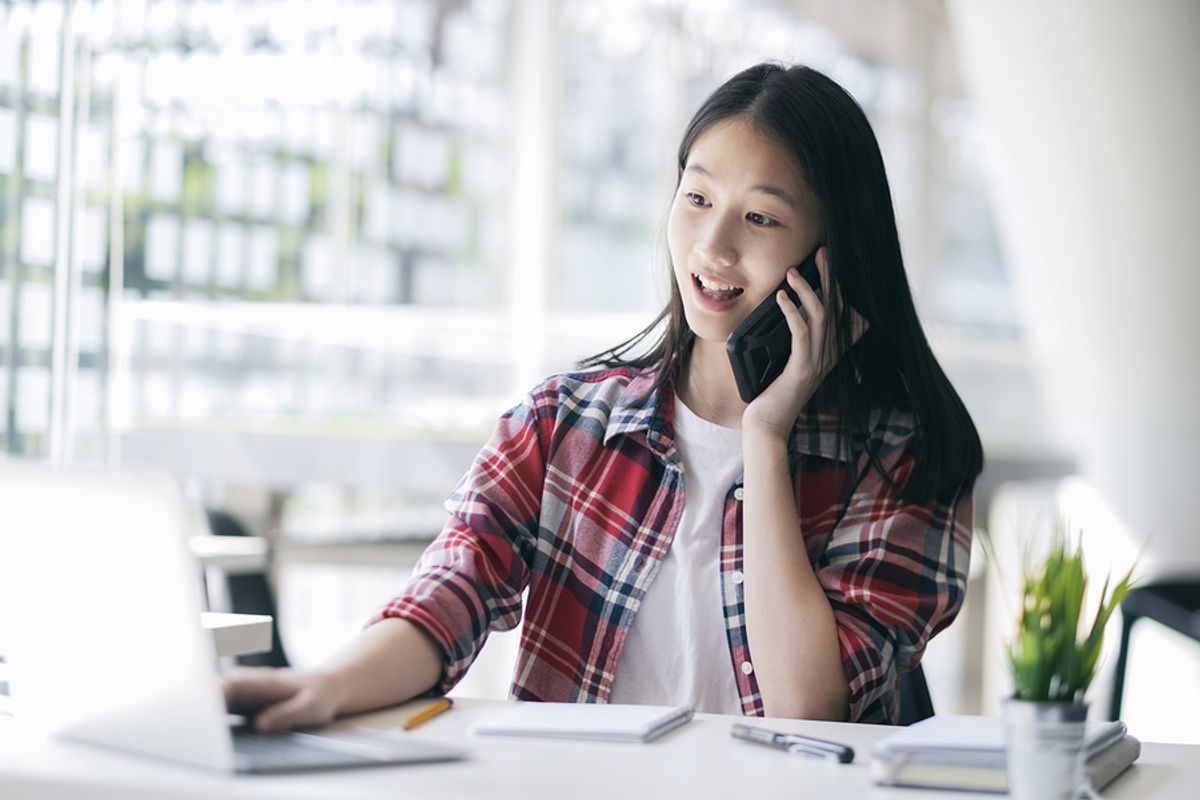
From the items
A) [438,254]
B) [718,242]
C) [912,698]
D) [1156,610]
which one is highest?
[438,254]

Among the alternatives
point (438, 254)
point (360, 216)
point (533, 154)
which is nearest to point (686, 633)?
point (360, 216)

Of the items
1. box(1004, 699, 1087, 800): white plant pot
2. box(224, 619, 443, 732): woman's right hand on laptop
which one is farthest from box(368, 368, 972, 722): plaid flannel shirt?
box(1004, 699, 1087, 800): white plant pot

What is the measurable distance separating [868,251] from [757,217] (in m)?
0.13

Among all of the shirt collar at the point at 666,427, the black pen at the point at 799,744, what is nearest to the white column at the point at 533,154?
the shirt collar at the point at 666,427

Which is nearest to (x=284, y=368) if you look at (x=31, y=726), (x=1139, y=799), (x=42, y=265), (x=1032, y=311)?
(x=42, y=265)

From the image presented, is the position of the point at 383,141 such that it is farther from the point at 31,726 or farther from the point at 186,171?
the point at 31,726

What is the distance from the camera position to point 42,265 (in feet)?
9.13

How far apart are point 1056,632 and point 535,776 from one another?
35cm

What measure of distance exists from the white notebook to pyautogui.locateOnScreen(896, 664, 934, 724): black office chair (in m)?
0.45

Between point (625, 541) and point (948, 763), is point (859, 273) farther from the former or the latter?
point (948, 763)

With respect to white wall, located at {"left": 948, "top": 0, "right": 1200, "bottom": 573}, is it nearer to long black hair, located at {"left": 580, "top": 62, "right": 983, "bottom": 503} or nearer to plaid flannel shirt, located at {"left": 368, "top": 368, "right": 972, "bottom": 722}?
long black hair, located at {"left": 580, "top": 62, "right": 983, "bottom": 503}

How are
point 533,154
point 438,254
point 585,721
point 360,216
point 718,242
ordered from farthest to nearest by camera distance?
1. point 533,154
2. point 438,254
3. point 360,216
4. point 718,242
5. point 585,721

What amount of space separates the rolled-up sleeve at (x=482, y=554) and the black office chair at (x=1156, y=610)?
1.65 metres

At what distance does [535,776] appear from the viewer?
37.1 inches
